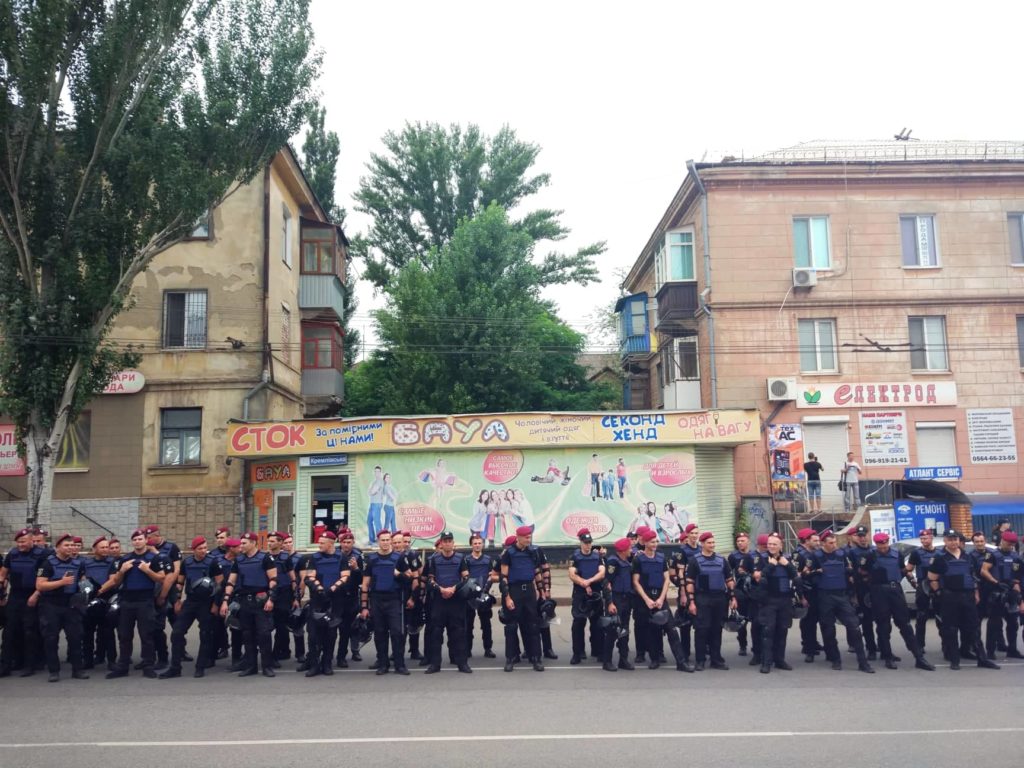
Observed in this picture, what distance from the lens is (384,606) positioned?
1091 centimetres

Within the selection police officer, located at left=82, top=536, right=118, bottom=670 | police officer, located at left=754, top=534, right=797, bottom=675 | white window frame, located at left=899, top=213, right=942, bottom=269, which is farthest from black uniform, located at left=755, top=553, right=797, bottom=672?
white window frame, located at left=899, top=213, right=942, bottom=269

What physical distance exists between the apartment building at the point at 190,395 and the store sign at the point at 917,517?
50.7 ft

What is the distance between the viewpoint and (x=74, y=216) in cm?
1778

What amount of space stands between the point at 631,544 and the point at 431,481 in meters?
10.2

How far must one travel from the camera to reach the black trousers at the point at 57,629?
10.6 meters

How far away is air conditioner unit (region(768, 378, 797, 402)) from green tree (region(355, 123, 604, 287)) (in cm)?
1677

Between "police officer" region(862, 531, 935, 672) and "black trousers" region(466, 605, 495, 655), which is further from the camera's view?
"black trousers" region(466, 605, 495, 655)

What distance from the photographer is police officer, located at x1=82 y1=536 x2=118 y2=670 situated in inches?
446

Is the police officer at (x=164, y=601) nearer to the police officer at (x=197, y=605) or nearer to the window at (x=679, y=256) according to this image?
the police officer at (x=197, y=605)

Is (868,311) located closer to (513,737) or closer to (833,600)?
(833,600)

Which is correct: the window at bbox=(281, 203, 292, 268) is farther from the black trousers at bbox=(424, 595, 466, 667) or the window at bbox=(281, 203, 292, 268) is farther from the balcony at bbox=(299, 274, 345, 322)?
the black trousers at bbox=(424, 595, 466, 667)

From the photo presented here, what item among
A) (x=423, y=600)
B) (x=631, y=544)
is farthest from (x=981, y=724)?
(x=423, y=600)

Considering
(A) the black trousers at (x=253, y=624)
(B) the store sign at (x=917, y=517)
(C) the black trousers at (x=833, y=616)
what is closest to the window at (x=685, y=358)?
(B) the store sign at (x=917, y=517)

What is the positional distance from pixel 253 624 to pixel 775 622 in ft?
22.0
